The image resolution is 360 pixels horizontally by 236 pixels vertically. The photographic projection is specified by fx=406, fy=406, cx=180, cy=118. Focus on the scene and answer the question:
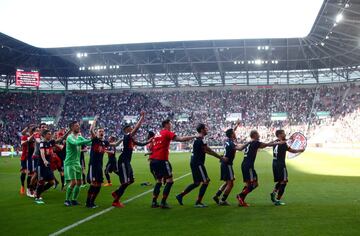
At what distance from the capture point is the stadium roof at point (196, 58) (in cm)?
5266

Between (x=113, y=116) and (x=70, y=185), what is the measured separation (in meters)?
55.8

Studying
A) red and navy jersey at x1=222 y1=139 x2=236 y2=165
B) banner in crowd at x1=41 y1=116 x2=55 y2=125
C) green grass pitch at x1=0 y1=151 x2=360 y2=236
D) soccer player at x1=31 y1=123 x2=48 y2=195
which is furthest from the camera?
banner in crowd at x1=41 y1=116 x2=55 y2=125

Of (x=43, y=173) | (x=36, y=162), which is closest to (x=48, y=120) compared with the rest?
(x=36, y=162)

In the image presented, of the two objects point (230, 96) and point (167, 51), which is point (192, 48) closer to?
point (167, 51)

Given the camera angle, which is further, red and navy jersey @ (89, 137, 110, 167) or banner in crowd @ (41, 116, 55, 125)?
banner in crowd @ (41, 116, 55, 125)

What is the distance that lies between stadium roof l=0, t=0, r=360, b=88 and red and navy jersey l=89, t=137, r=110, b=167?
3821 centimetres

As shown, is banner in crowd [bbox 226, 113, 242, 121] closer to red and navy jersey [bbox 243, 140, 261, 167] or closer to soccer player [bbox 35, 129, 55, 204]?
soccer player [bbox 35, 129, 55, 204]

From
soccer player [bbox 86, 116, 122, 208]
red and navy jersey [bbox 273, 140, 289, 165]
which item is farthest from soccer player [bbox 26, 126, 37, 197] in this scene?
red and navy jersey [bbox 273, 140, 289, 165]

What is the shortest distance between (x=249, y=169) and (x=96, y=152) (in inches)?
176

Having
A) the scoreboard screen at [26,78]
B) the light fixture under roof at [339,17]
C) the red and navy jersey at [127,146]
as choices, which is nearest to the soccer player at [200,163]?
the red and navy jersey at [127,146]

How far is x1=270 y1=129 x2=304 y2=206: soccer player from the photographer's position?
1171 cm

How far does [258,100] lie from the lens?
67.0 meters

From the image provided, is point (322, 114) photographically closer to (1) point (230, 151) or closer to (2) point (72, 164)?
(1) point (230, 151)

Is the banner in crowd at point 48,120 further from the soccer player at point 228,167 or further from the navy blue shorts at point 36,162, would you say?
the soccer player at point 228,167
